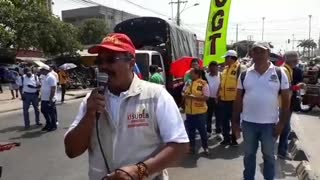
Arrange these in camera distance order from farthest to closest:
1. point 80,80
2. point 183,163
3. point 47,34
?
1. point 47,34
2. point 80,80
3. point 183,163

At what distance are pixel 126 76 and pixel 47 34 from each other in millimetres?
38263

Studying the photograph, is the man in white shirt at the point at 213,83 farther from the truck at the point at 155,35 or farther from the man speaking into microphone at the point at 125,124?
the man speaking into microphone at the point at 125,124

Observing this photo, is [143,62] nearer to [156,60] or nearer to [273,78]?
[156,60]

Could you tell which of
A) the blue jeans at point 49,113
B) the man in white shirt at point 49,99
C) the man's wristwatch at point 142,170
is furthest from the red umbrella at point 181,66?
the man's wristwatch at point 142,170

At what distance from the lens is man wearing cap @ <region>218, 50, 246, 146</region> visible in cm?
872

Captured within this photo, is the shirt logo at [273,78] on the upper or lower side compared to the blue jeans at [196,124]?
upper

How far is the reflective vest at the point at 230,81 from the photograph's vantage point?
8.75 m

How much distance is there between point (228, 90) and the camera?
8852 mm

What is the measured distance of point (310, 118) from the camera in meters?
14.3

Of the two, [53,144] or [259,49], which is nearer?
[259,49]

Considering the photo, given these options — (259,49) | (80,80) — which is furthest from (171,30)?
(80,80)

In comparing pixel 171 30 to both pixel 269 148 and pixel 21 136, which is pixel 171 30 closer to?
pixel 21 136

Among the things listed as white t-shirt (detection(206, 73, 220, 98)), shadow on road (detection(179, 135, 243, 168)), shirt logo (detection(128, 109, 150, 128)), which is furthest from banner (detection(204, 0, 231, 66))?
shirt logo (detection(128, 109, 150, 128))

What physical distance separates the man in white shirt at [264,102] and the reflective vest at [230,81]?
342 centimetres
